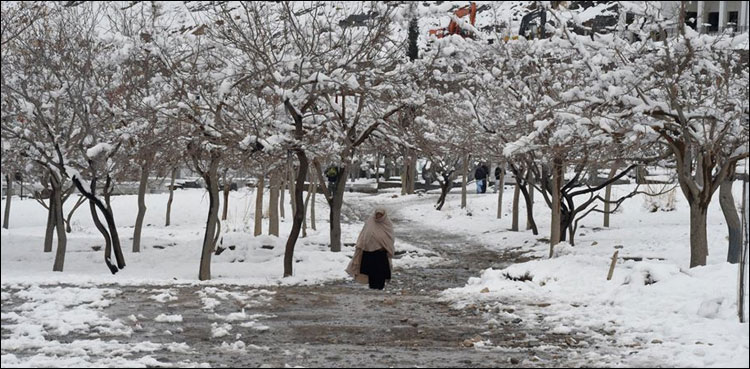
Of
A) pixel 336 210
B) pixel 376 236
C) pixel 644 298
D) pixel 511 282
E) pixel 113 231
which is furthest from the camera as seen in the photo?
pixel 336 210

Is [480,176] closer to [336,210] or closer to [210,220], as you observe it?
[336,210]

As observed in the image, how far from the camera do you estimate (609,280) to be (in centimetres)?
1391

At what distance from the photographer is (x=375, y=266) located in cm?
1482

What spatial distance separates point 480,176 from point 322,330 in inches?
1359

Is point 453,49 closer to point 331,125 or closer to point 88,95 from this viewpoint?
point 331,125

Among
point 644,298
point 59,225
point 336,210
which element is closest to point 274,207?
point 336,210

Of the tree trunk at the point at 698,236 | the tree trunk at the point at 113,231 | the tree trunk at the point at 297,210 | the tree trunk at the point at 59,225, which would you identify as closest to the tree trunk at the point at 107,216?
the tree trunk at the point at 113,231

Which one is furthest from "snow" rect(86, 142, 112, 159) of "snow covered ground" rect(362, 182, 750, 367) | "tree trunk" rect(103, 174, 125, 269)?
"snow covered ground" rect(362, 182, 750, 367)

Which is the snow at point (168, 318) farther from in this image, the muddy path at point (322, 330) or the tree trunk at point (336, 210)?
the tree trunk at point (336, 210)

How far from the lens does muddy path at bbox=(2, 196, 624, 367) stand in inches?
352

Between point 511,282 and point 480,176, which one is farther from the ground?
point 480,176

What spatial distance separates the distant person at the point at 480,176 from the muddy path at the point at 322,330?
28.8m

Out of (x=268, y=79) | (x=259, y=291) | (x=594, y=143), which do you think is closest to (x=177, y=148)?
(x=268, y=79)

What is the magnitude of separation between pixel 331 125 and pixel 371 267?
512 cm
